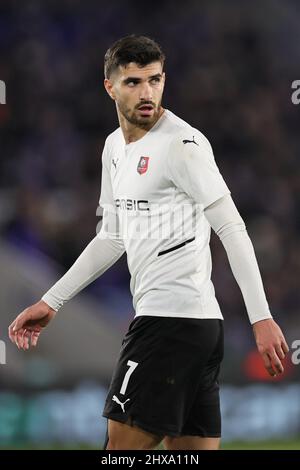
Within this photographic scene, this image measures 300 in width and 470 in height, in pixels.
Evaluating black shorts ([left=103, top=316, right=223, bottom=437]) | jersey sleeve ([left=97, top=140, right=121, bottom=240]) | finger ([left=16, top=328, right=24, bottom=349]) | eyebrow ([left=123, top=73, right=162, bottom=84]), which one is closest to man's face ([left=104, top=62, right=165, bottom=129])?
eyebrow ([left=123, top=73, right=162, bottom=84])

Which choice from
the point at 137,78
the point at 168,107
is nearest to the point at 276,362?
the point at 137,78

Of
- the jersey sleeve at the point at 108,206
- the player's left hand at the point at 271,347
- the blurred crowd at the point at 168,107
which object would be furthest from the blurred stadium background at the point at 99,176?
the player's left hand at the point at 271,347

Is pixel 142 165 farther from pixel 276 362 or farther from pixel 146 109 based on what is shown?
pixel 276 362

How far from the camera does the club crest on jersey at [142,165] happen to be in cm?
371

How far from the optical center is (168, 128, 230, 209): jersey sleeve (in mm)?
3477

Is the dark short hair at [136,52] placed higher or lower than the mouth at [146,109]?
higher

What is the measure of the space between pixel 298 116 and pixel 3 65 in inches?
126

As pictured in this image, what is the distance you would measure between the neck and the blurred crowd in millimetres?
4281

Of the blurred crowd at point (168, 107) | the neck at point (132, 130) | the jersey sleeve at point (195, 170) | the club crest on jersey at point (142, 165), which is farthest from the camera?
the blurred crowd at point (168, 107)

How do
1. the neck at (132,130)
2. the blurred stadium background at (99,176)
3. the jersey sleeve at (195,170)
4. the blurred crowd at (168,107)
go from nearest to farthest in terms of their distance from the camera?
the jersey sleeve at (195,170), the neck at (132,130), the blurred stadium background at (99,176), the blurred crowd at (168,107)

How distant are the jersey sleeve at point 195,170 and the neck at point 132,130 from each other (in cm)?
22

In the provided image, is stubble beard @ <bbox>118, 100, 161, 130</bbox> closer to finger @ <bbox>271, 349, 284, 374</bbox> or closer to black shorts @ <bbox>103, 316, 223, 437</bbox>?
black shorts @ <bbox>103, 316, 223, 437</bbox>

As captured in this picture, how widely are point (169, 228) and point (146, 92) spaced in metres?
0.55

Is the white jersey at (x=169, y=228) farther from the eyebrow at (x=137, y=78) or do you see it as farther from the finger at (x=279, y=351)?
the finger at (x=279, y=351)
